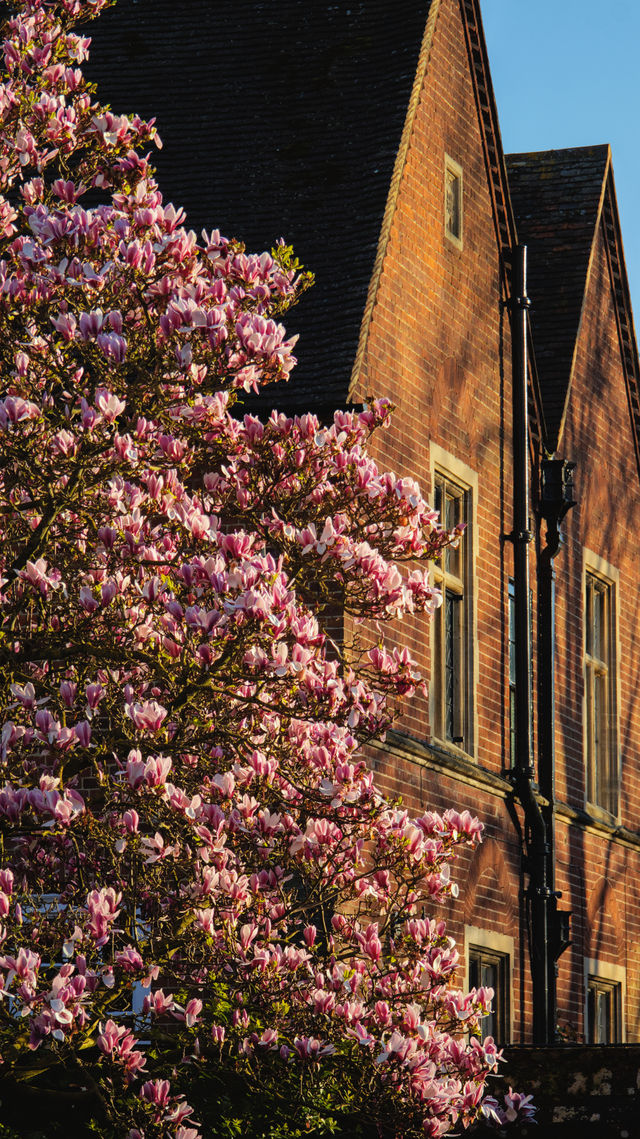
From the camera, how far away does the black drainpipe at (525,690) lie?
17.1m

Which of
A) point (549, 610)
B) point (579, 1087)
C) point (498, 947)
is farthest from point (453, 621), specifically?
point (579, 1087)

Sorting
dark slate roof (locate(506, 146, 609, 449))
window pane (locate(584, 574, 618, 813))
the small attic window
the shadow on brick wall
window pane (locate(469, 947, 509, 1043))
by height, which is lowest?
the shadow on brick wall

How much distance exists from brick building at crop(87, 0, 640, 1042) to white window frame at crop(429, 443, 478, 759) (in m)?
0.02

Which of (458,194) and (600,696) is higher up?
(458,194)

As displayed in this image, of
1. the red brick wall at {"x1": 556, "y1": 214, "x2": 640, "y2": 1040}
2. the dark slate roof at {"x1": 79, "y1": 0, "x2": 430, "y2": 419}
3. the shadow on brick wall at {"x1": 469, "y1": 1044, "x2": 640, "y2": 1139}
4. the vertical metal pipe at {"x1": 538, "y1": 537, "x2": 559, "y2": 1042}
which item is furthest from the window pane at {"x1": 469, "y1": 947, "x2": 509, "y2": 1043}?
the dark slate roof at {"x1": 79, "y1": 0, "x2": 430, "y2": 419}

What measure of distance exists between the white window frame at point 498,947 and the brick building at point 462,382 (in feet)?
0.09

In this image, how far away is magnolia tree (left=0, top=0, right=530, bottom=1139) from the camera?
8352 millimetres

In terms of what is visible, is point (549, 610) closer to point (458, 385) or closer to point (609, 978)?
point (458, 385)

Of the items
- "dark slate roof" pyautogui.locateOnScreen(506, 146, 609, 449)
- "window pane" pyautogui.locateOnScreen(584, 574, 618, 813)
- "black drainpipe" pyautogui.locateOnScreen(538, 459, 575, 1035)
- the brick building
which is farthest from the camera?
"window pane" pyautogui.locateOnScreen(584, 574, 618, 813)

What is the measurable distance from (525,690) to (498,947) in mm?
2509

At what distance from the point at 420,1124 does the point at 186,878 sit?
1697mm

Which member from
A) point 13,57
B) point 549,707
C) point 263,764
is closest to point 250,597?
point 263,764

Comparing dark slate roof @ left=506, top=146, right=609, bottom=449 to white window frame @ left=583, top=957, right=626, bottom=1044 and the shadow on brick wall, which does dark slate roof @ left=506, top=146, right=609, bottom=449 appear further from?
the shadow on brick wall

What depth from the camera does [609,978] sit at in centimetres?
1972
